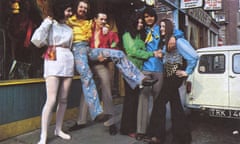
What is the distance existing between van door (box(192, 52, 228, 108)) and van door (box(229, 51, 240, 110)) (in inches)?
3.4

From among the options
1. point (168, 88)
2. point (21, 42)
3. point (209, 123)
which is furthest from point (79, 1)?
point (209, 123)

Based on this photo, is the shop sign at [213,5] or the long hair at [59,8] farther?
the shop sign at [213,5]

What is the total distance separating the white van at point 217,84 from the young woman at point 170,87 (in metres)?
1.72

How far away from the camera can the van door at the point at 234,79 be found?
18.7 feet

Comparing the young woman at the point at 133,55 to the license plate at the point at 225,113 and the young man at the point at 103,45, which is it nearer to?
the young man at the point at 103,45

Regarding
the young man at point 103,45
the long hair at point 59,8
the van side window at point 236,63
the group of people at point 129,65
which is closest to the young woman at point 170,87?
the group of people at point 129,65

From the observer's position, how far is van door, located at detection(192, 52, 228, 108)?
19.3ft

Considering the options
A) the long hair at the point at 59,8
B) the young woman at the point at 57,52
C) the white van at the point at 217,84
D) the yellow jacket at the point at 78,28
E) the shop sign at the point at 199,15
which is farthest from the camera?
the shop sign at the point at 199,15

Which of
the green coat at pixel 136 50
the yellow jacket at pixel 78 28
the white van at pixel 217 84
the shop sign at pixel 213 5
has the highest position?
the shop sign at pixel 213 5

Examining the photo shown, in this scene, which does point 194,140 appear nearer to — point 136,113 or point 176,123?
point 176,123

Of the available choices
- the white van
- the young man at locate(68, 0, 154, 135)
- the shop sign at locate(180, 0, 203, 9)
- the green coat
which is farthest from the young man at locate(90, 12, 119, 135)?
the shop sign at locate(180, 0, 203, 9)

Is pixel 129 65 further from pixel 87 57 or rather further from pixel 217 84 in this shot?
pixel 217 84

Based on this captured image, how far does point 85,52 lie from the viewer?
13.6 ft

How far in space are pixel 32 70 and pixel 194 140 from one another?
10.1ft
